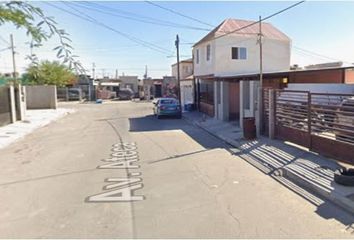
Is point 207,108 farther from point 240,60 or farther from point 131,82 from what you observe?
point 131,82

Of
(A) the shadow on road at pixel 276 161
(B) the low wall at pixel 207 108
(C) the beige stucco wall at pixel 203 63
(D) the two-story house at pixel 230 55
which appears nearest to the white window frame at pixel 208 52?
(D) the two-story house at pixel 230 55

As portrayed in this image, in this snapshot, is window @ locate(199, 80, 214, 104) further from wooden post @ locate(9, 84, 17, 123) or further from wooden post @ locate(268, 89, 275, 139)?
wooden post @ locate(9, 84, 17, 123)

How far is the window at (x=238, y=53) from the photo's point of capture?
Answer: 2616 cm

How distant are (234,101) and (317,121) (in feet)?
33.5

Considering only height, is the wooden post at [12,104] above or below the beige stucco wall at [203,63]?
below

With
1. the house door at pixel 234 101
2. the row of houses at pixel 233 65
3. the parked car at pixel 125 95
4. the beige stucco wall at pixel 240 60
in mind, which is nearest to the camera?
the row of houses at pixel 233 65

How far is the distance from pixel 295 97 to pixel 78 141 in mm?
8714

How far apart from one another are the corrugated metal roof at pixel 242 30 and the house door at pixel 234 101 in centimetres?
646

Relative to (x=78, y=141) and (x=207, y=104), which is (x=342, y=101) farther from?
(x=207, y=104)

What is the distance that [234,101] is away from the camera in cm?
2034

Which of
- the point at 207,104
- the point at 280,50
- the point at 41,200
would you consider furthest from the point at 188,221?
the point at 280,50

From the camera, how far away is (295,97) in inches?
460

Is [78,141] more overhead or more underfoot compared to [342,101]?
more underfoot

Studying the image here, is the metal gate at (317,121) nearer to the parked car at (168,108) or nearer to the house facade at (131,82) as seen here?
the parked car at (168,108)
